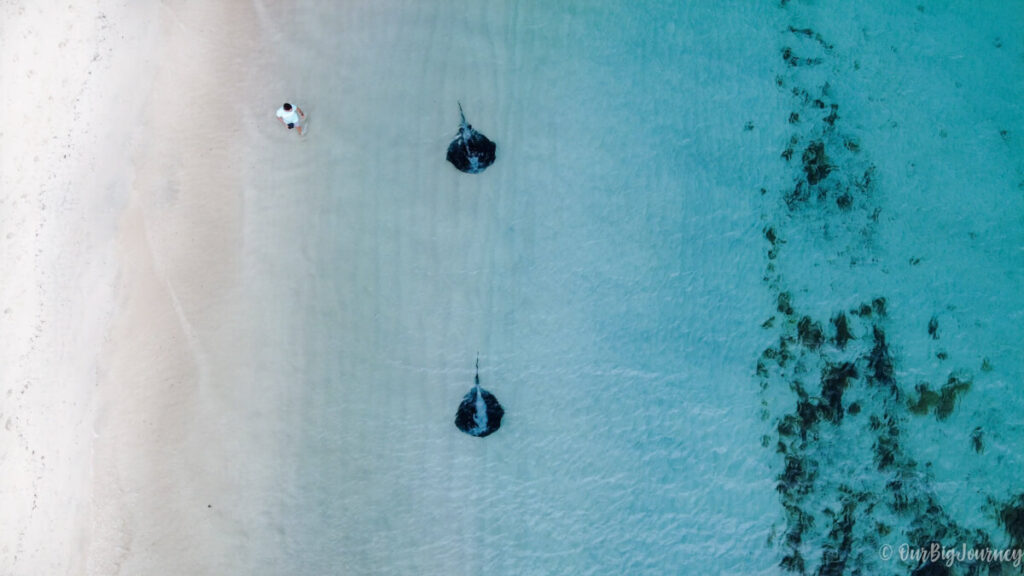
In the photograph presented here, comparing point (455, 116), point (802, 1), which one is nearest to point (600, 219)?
point (455, 116)

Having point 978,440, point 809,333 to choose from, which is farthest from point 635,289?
point 978,440

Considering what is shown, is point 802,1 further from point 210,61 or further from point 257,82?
point 210,61

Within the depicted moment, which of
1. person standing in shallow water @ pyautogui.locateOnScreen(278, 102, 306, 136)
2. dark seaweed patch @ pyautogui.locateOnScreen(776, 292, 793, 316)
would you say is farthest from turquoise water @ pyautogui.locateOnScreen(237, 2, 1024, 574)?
person standing in shallow water @ pyautogui.locateOnScreen(278, 102, 306, 136)

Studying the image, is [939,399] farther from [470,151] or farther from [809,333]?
[470,151]

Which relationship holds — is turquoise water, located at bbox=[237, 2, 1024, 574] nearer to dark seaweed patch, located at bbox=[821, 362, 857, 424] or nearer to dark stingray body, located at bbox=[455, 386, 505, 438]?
dark seaweed patch, located at bbox=[821, 362, 857, 424]

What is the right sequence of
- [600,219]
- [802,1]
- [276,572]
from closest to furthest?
[276,572], [600,219], [802,1]

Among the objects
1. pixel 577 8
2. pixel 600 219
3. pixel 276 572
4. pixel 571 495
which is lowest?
pixel 276 572

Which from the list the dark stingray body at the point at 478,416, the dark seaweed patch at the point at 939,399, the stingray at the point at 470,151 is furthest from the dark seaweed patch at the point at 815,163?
the dark stingray body at the point at 478,416
